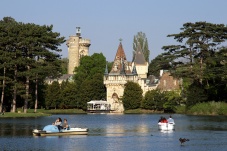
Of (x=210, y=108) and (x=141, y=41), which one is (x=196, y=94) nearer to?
(x=210, y=108)

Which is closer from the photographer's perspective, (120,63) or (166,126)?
(166,126)

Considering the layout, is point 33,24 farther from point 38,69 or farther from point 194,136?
point 194,136

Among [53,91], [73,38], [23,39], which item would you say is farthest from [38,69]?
[73,38]

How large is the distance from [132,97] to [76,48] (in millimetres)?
40101

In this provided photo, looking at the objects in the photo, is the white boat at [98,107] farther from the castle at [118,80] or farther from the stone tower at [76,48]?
the stone tower at [76,48]

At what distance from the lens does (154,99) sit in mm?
102750

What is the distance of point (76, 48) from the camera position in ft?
474

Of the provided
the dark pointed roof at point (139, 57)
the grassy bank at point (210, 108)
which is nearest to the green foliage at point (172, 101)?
the grassy bank at point (210, 108)

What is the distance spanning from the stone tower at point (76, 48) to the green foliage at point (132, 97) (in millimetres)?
37144

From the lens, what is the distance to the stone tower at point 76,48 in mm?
144000

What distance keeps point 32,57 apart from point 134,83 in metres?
36.8

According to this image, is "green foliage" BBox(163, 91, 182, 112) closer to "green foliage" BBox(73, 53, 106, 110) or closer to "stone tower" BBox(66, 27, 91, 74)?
"green foliage" BBox(73, 53, 106, 110)

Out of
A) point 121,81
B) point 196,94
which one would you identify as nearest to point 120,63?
point 121,81

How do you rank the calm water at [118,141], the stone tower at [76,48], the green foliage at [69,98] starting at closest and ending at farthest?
1. the calm water at [118,141]
2. the green foliage at [69,98]
3. the stone tower at [76,48]
